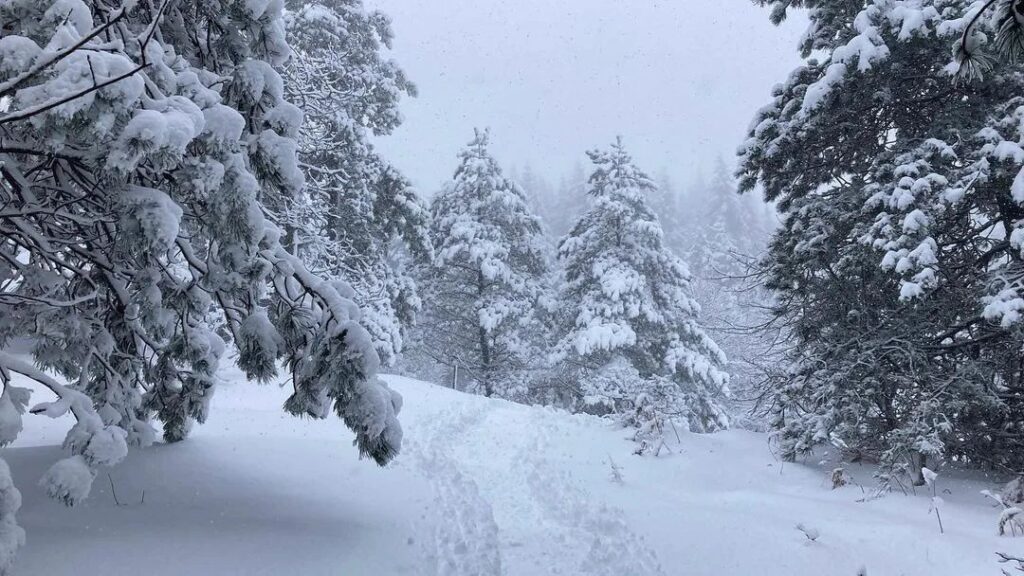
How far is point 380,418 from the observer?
4305 mm

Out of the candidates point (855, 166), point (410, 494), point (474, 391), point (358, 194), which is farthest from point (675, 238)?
point (410, 494)

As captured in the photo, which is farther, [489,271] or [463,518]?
[489,271]

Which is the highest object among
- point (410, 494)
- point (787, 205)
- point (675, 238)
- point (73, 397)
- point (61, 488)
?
point (675, 238)

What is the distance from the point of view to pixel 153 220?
3.11m

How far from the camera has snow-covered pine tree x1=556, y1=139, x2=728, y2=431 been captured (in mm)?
17656

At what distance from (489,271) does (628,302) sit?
5.40 meters

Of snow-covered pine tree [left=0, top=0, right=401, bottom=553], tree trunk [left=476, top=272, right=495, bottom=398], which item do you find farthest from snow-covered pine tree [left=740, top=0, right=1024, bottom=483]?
tree trunk [left=476, top=272, right=495, bottom=398]

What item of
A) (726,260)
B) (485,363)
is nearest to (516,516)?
(485,363)

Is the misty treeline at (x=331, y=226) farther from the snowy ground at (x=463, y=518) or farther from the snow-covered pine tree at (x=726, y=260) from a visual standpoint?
the snow-covered pine tree at (x=726, y=260)

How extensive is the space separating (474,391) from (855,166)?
17.4 metres

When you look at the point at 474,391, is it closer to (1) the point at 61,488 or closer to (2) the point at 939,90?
(2) the point at 939,90

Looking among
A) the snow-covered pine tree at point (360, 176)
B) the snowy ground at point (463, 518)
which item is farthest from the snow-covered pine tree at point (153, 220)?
the snow-covered pine tree at point (360, 176)

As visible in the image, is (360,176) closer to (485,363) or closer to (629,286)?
(629,286)

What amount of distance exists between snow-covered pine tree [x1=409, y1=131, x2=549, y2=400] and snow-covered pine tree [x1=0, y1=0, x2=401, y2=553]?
51.6 ft
